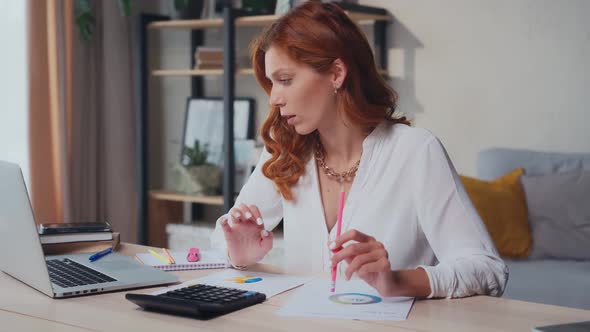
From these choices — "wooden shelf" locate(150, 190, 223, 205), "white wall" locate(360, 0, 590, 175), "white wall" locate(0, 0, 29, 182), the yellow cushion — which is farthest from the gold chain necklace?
"white wall" locate(0, 0, 29, 182)

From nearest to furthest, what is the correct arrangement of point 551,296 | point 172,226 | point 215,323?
1. point 215,323
2. point 551,296
3. point 172,226

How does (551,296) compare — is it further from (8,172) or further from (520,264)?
(8,172)

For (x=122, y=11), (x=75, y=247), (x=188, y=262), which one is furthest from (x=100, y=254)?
(x=122, y=11)

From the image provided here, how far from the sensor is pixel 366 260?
1.40 metres

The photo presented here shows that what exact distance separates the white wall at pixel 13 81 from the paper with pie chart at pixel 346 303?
2707 mm

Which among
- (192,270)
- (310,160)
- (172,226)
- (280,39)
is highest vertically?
(280,39)

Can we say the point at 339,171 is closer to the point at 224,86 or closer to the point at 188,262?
the point at 188,262

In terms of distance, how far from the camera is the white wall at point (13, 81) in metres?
3.82

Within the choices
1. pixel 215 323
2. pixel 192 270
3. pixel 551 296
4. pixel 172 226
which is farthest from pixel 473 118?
pixel 215 323

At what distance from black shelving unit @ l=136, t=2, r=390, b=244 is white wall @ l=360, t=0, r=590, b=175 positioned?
0.11 meters

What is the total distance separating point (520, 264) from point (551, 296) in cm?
27

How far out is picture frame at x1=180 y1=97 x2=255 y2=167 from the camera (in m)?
4.18

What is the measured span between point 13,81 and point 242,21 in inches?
45.2

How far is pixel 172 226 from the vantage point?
4203mm
